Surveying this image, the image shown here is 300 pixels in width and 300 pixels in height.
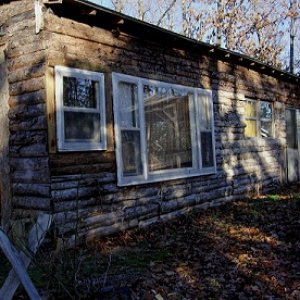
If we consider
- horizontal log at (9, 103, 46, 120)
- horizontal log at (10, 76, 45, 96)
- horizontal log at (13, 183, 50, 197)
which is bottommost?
horizontal log at (13, 183, 50, 197)

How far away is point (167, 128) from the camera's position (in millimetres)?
8891

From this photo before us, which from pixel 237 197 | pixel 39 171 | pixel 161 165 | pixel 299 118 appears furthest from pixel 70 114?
pixel 299 118

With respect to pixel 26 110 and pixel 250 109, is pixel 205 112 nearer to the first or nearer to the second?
pixel 250 109

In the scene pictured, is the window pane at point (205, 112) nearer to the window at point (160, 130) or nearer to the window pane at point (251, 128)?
the window at point (160, 130)

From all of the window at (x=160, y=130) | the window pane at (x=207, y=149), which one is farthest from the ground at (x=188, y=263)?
the window pane at (x=207, y=149)

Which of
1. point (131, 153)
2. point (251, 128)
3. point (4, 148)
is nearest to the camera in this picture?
point (4, 148)

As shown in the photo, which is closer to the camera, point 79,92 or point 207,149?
point 79,92

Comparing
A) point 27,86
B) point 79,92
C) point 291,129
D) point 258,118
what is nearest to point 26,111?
point 27,86

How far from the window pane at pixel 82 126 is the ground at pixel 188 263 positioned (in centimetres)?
175

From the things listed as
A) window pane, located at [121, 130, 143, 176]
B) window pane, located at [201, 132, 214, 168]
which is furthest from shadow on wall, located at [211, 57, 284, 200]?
window pane, located at [121, 130, 143, 176]

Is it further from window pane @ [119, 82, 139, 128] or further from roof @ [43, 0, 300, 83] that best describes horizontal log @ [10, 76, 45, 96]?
window pane @ [119, 82, 139, 128]

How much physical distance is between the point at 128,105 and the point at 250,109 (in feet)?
18.0

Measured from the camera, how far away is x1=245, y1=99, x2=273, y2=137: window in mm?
11797

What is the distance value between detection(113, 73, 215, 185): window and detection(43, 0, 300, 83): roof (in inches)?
35.9
